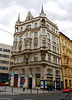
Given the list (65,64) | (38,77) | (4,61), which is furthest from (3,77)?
(65,64)

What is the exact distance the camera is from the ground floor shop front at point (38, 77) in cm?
3194

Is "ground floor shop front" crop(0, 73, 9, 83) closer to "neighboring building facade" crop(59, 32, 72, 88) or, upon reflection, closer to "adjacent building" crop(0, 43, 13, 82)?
"adjacent building" crop(0, 43, 13, 82)

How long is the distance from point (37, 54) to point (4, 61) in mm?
26433

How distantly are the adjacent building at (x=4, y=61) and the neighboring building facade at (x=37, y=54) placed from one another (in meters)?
17.9

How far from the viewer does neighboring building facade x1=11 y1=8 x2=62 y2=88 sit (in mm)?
33094

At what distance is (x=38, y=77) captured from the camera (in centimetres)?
3297

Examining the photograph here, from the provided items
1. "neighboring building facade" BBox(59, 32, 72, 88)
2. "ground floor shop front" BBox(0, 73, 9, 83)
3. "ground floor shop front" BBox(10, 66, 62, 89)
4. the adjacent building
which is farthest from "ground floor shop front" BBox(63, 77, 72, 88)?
"ground floor shop front" BBox(0, 73, 9, 83)

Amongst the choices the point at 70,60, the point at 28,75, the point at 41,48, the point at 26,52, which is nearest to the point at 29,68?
the point at 28,75

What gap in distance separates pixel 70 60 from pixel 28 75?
2128 cm

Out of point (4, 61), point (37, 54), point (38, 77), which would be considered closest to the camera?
point (38, 77)

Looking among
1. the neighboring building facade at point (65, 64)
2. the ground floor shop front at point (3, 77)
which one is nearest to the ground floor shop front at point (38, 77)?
the neighboring building facade at point (65, 64)

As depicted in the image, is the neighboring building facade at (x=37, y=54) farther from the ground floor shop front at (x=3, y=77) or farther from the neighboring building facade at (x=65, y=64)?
the ground floor shop front at (x=3, y=77)

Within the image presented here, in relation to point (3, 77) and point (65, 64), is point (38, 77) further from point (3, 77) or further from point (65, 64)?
point (3, 77)

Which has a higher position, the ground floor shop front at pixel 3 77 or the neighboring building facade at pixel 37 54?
the neighboring building facade at pixel 37 54
